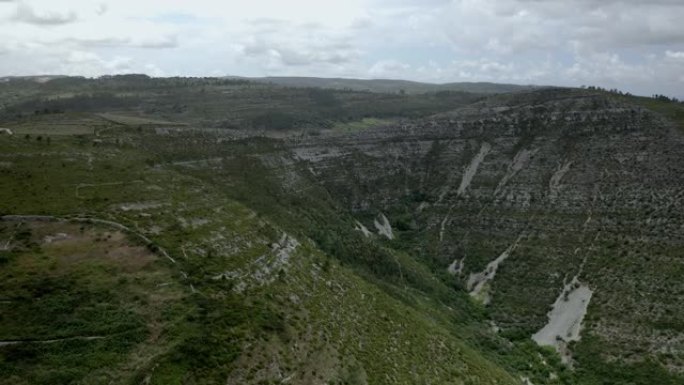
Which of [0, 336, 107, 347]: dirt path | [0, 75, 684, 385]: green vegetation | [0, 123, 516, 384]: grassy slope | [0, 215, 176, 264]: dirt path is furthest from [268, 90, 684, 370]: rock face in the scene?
[0, 336, 107, 347]: dirt path

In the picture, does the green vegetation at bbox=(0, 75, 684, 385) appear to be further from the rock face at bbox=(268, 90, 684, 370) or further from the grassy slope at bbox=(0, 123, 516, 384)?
the rock face at bbox=(268, 90, 684, 370)

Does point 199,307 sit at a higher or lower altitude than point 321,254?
higher

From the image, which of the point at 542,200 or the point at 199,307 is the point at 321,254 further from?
the point at 542,200

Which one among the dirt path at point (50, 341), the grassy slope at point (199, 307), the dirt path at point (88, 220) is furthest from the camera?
the dirt path at point (88, 220)

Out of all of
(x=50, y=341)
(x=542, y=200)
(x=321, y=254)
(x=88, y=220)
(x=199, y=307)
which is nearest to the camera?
(x=50, y=341)

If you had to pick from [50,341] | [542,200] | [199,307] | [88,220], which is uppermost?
[88,220]

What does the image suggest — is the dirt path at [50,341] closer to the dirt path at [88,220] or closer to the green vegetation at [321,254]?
the green vegetation at [321,254]

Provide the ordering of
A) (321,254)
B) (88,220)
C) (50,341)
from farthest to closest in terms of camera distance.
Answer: (321,254) → (88,220) → (50,341)

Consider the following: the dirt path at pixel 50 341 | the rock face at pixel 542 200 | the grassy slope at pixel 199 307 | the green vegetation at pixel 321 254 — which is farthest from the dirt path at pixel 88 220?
the rock face at pixel 542 200

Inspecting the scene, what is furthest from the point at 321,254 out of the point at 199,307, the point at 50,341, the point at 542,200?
the point at 542,200
